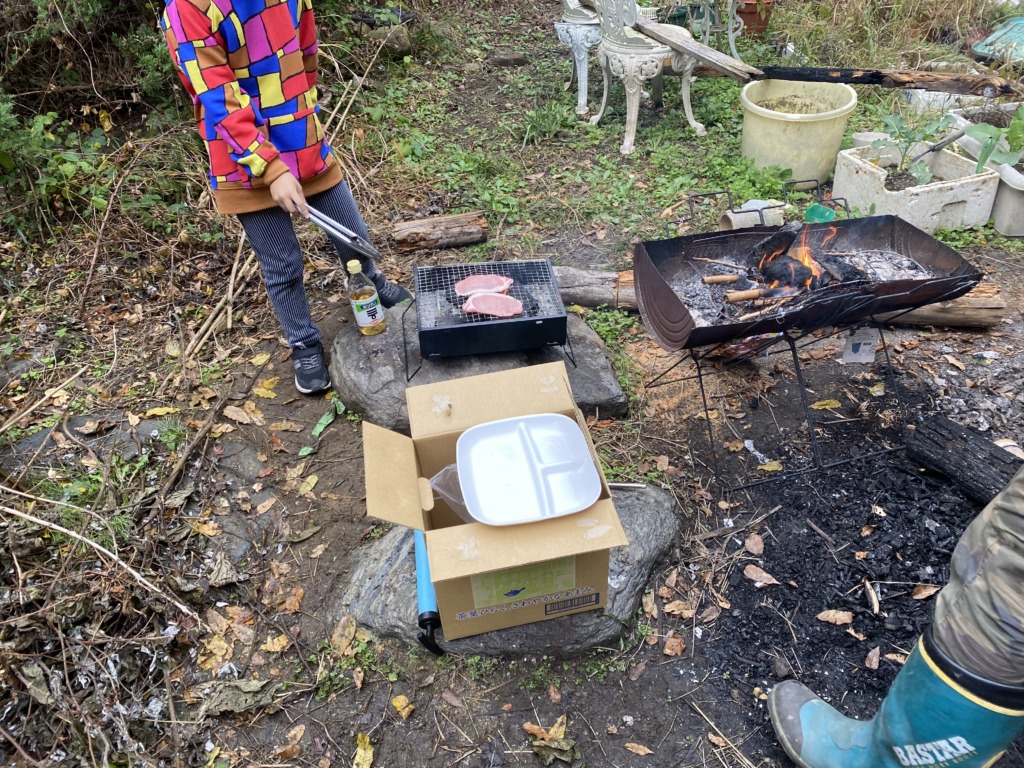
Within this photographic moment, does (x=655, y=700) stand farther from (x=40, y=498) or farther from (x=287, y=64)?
(x=287, y=64)

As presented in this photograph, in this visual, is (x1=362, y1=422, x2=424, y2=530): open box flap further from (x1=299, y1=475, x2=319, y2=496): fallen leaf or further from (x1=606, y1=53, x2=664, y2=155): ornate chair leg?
(x1=606, y1=53, x2=664, y2=155): ornate chair leg

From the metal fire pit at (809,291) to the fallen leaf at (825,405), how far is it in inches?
26.4

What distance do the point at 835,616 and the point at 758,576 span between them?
336 millimetres

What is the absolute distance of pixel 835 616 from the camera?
108 inches

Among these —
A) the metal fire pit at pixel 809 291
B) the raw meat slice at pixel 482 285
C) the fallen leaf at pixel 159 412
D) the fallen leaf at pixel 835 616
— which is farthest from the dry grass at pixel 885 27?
A: the fallen leaf at pixel 159 412

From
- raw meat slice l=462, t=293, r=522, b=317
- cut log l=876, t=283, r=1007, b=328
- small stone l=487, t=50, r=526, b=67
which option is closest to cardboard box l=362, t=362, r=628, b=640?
raw meat slice l=462, t=293, r=522, b=317

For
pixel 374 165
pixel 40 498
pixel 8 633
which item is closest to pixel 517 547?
pixel 8 633

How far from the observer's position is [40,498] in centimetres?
311

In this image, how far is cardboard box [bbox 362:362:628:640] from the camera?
220cm

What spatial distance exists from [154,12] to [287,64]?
12.7 feet

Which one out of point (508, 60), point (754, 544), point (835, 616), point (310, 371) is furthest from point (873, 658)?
point (508, 60)

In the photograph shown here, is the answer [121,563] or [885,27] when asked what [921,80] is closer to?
[885,27]

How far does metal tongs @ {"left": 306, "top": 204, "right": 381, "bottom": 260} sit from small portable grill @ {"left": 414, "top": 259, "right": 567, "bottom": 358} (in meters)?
0.37

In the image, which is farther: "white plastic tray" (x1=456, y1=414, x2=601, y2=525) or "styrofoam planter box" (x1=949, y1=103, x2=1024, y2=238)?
"styrofoam planter box" (x1=949, y1=103, x2=1024, y2=238)
